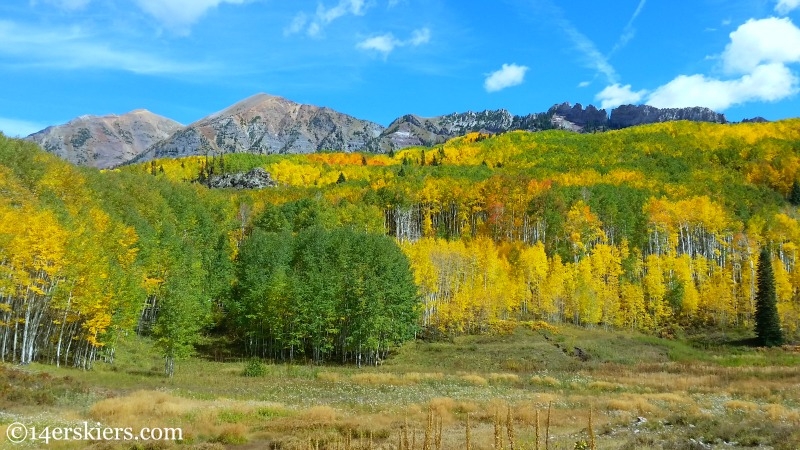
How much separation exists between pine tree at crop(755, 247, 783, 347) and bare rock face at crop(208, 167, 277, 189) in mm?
147035

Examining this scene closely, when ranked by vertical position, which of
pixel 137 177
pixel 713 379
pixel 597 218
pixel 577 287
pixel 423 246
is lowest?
pixel 713 379

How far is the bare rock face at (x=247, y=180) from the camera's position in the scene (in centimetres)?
18225

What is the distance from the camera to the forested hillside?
158ft

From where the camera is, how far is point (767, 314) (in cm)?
7612

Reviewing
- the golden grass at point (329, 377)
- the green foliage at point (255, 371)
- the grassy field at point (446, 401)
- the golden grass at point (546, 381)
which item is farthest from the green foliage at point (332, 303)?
the golden grass at point (546, 381)

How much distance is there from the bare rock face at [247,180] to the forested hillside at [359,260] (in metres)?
40.7

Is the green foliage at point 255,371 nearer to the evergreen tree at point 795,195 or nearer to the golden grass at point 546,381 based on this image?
the golden grass at point 546,381

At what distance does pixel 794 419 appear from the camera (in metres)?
26.9

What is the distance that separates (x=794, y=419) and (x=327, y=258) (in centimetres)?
6000

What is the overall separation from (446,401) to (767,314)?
6752cm

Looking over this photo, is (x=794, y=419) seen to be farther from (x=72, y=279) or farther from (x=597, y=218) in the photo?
(x=597, y=218)

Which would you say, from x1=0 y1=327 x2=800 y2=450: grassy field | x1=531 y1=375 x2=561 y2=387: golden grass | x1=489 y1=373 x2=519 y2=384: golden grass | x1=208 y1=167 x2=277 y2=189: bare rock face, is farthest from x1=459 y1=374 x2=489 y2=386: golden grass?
x1=208 y1=167 x2=277 y2=189: bare rock face

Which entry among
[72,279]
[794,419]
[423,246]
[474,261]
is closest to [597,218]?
[474,261]

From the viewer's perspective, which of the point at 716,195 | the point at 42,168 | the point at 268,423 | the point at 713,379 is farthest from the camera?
the point at 716,195
